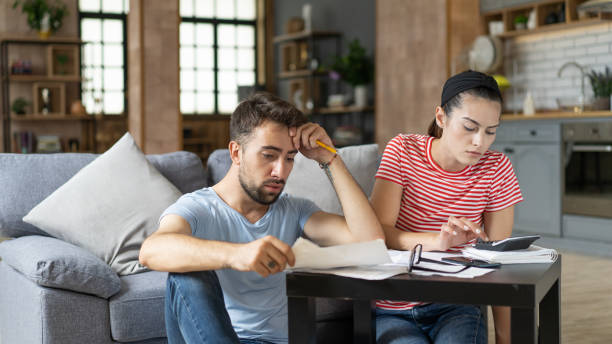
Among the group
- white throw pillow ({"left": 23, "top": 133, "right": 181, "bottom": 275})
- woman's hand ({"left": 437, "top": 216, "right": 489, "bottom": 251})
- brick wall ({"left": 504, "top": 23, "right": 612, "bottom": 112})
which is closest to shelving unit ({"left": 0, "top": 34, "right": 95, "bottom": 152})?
brick wall ({"left": 504, "top": 23, "right": 612, "bottom": 112})

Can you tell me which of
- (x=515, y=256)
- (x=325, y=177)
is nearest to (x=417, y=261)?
(x=515, y=256)

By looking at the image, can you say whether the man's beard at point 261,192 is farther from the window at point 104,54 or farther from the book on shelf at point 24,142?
the window at point 104,54

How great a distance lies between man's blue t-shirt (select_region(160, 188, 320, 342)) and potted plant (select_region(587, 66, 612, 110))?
14.6 ft

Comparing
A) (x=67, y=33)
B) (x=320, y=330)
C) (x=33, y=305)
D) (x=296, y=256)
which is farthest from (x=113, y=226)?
(x=67, y=33)

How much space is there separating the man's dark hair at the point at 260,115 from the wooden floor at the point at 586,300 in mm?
1875

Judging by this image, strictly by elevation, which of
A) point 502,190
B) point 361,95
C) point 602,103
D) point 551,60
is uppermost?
point 551,60

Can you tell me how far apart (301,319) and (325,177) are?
54.4 inches

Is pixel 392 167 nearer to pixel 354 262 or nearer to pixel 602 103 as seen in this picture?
pixel 354 262

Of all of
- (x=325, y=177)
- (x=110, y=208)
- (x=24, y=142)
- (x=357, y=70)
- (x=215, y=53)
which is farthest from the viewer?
(x=215, y=53)

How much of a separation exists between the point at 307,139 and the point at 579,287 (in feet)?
9.87

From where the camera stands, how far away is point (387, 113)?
7371mm

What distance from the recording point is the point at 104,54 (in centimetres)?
948

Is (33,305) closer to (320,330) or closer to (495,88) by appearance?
(320,330)

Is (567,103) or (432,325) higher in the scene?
(567,103)
